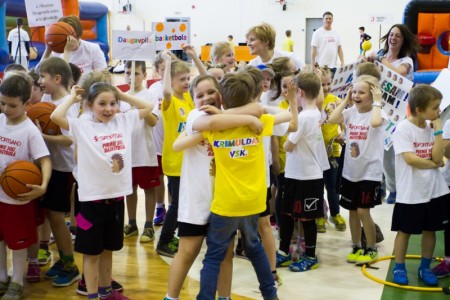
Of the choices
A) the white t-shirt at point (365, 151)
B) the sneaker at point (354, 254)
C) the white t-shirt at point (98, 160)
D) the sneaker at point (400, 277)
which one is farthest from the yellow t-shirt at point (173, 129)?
the sneaker at point (400, 277)

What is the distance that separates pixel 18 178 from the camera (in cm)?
363

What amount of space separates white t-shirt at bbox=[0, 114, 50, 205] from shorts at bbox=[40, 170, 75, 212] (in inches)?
11.5

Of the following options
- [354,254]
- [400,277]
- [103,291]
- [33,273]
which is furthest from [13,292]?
[400,277]

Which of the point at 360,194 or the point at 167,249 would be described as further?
the point at 167,249

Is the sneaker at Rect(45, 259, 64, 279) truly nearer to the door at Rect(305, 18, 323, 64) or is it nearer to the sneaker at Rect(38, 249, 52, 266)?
the sneaker at Rect(38, 249, 52, 266)

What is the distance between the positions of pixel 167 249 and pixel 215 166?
1.63 meters

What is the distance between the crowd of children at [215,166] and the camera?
3246mm

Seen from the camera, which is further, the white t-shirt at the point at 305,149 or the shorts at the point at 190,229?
the white t-shirt at the point at 305,149

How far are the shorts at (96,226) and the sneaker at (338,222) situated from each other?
8.48ft

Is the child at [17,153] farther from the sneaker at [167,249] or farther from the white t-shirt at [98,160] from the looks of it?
the sneaker at [167,249]

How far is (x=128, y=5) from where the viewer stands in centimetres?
2638

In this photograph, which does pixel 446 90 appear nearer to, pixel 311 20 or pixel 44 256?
pixel 44 256

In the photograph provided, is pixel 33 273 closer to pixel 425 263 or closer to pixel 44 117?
pixel 44 117

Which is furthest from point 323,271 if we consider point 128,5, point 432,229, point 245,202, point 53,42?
point 128,5
